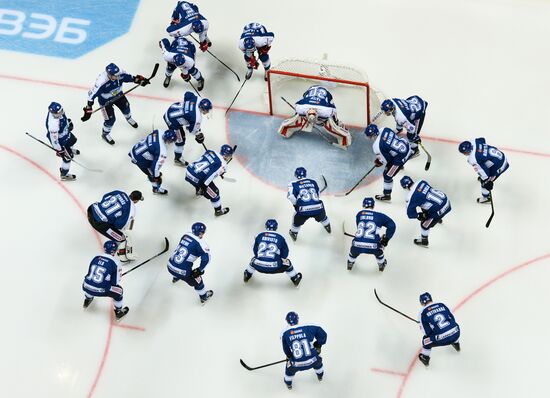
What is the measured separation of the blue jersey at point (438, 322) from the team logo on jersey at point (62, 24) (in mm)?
6885

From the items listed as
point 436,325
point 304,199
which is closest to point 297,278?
point 304,199

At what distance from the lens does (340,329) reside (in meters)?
9.66

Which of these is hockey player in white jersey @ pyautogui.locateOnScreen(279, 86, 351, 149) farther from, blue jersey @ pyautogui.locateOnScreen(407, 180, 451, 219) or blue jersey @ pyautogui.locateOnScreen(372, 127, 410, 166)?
blue jersey @ pyautogui.locateOnScreen(407, 180, 451, 219)

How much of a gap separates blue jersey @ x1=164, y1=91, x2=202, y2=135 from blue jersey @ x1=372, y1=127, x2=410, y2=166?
2374 millimetres

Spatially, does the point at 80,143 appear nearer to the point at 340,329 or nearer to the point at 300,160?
the point at 300,160

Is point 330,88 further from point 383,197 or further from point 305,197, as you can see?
point 305,197

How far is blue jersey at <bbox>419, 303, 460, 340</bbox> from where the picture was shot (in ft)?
28.9

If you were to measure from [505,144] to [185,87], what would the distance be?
15.6 feet

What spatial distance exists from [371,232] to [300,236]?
1.28 meters

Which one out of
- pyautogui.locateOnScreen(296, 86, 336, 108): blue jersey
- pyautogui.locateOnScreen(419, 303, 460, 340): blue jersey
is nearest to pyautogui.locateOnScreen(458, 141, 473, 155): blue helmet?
pyautogui.locateOnScreen(296, 86, 336, 108): blue jersey

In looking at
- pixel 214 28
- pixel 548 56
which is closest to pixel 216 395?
pixel 214 28

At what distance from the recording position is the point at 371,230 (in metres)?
9.47

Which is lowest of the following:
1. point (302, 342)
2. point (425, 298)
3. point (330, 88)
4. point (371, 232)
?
point (302, 342)

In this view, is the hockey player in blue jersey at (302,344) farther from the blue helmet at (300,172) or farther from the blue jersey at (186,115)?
the blue jersey at (186,115)
